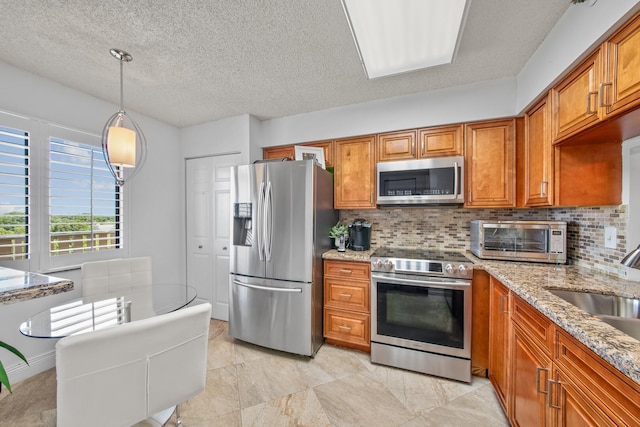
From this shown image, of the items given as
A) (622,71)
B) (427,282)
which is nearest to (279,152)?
(427,282)

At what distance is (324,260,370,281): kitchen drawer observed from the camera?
227 cm

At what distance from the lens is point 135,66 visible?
1965mm

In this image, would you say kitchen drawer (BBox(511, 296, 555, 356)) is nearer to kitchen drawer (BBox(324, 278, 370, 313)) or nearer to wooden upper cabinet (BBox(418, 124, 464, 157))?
kitchen drawer (BBox(324, 278, 370, 313))

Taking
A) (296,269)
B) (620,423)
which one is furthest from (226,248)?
(620,423)

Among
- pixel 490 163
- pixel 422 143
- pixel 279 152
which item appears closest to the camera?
Result: pixel 490 163

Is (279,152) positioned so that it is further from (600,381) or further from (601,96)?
(600,381)

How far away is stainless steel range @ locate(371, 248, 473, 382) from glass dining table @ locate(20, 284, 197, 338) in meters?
1.57

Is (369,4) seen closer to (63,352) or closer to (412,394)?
(63,352)

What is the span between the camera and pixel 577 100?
4.54 ft

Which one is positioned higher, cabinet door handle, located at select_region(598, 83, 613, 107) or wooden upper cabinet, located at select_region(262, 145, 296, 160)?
wooden upper cabinet, located at select_region(262, 145, 296, 160)

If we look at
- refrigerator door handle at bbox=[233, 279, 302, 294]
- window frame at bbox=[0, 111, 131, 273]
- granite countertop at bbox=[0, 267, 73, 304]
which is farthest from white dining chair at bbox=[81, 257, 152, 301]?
granite countertop at bbox=[0, 267, 73, 304]

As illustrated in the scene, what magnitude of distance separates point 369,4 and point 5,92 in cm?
280

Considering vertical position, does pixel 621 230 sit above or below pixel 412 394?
above

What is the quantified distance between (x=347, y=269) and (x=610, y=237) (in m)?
1.80
